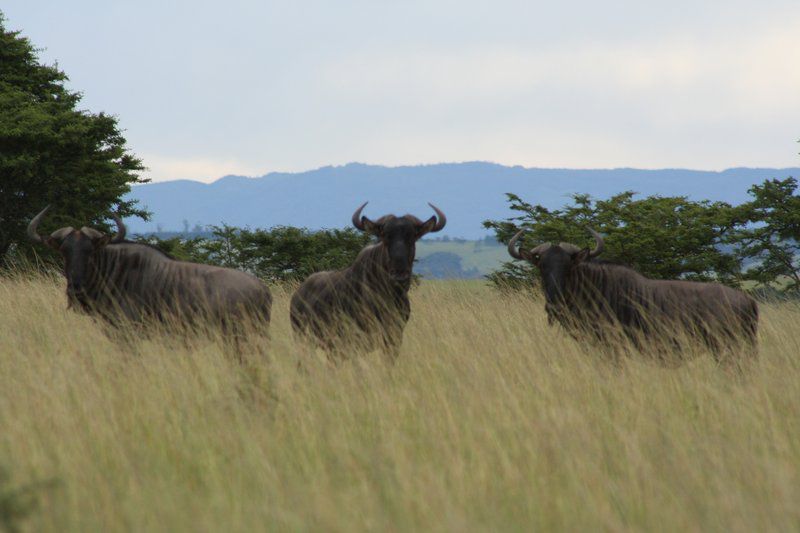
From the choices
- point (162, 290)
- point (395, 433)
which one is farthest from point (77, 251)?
point (395, 433)

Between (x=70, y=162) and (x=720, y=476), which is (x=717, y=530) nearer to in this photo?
(x=720, y=476)

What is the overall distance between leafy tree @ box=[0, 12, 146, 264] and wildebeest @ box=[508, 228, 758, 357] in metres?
15.7

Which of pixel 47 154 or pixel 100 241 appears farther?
pixel 47 154

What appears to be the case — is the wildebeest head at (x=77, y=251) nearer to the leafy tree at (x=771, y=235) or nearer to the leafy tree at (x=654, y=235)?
the leafy tree at (x=654, y=235)

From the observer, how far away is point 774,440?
5652mm

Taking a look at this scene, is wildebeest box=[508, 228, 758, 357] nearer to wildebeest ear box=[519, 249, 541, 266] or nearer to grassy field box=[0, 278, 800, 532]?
wildebeest ear box=[519, 249, 541, 266]

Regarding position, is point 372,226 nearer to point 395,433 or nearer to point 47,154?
point 395,433

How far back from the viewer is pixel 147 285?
8.80 meters

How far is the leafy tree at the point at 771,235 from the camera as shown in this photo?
703 inches

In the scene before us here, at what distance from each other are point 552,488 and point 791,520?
1162 millimetres

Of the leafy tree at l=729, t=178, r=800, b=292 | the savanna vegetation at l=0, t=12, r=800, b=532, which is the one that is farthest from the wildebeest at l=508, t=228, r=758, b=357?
the leafy tree at l=729, t=178, r=800, b=292

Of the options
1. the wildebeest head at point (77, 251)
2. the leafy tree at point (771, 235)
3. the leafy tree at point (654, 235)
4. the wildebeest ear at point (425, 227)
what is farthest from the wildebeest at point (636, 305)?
the leafy tree at point (771, 235)

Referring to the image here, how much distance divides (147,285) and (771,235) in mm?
13645

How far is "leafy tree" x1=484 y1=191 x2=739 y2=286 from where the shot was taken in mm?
17766
